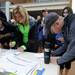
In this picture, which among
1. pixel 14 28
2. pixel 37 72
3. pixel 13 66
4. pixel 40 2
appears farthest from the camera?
pixel 40 2

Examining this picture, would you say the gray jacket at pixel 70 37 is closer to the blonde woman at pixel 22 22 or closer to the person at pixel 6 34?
the blonde woman at pixel 22 22

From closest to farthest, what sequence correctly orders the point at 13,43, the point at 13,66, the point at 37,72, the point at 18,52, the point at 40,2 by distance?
the point at 37,72, the point at 13,66, the point at 18,52, the point at 13,43, the point at 40,2

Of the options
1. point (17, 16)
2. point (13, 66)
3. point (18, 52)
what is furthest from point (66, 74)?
point (13, 66)

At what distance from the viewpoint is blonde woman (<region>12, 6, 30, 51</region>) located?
135 inches

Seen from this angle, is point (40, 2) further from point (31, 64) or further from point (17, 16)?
point (31, 64)

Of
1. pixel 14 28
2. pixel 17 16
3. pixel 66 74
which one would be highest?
pixel 17 16

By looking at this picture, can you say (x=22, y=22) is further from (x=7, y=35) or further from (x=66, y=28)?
(x=66, y=28)

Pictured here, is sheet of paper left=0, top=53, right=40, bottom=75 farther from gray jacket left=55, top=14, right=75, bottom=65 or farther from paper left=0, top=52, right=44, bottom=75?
gray jacket left=55, top=14, right=75, bottom=65

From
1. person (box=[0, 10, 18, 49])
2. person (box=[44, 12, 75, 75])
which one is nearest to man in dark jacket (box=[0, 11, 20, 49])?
person (box=[0, 10, 18, 49])

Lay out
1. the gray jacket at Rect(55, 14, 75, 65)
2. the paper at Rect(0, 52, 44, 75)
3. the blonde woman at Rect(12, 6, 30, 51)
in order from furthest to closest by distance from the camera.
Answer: the blonde woman at Rect(12, 6, 30, 51), the paper at Rect(0, 52, 44, 75), the gray jacket at Rect(55, 14, 75, 65)

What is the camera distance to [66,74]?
11.3 feet

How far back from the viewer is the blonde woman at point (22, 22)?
3425mm

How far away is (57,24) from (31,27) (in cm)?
162

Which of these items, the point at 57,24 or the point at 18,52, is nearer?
the point at 57,24
